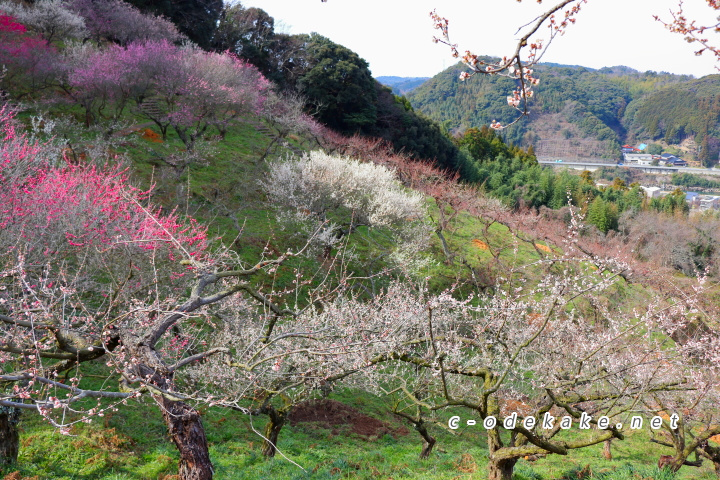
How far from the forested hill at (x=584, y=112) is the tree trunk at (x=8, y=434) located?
120114 millimetres

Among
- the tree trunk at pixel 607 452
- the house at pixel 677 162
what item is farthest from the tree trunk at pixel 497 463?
the house at pixel 677 162

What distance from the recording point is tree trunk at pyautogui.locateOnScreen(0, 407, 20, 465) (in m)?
5.45

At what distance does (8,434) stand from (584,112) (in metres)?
169

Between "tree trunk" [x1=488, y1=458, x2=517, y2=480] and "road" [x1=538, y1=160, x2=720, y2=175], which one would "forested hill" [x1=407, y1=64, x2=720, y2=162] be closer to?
"road" [x1=538, y1=160, x2=720, y2=175]

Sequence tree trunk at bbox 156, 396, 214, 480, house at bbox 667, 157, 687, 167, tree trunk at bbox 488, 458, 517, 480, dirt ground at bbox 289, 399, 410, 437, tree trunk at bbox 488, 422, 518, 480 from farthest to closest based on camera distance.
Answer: house at bbox 667, 157, 687, 167, dirt ground at bbox 289, 399, 410, 437, tree trunk at bbox 488, 458, 517, 480, tree trunk at bbox 488, 422, 518, 480, tree trunk at bbox 156, 396, 214, 480

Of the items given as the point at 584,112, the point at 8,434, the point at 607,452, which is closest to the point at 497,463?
the point at 8,434

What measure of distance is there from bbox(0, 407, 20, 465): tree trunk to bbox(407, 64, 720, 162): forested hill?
12011 cm

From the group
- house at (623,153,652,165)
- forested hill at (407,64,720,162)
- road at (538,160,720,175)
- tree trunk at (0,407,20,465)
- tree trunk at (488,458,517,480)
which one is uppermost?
forested hill at (407,64,720,162)

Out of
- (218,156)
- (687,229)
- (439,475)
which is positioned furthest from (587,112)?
(439,475)

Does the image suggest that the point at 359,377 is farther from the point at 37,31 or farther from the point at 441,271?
the point at 37,31

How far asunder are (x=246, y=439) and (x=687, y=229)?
156ft

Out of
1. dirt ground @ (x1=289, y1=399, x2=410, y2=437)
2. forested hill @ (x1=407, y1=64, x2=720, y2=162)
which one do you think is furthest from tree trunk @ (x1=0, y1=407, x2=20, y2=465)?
forested hill @ (x1=407, y1=64, x2=720, y2=162)

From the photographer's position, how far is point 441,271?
19516 mm

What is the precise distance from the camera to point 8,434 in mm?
5539
